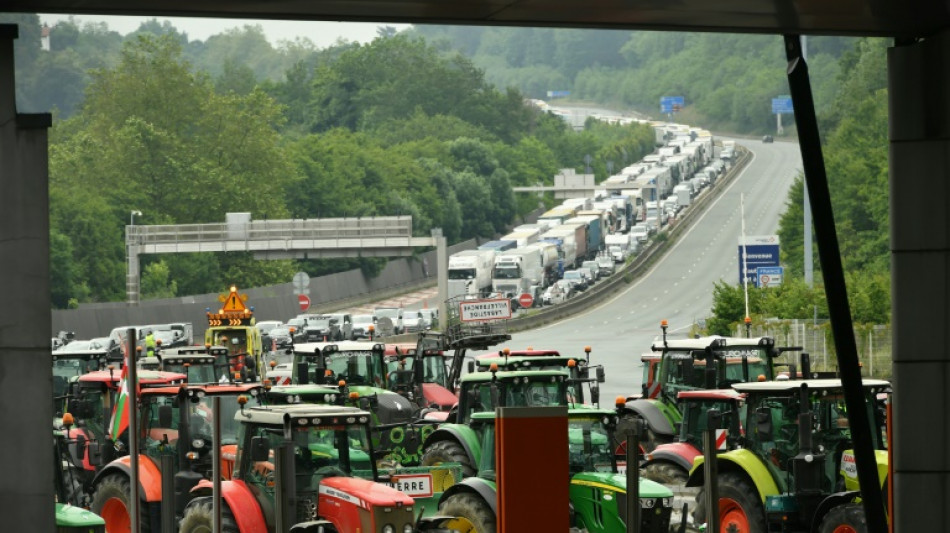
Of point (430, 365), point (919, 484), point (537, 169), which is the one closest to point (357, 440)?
point (919, 484)

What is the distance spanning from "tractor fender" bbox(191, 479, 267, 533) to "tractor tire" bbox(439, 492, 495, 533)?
210 centimetres

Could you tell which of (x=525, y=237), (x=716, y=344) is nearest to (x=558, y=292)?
(x=525, y=237)

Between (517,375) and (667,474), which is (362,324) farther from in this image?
(667,474)

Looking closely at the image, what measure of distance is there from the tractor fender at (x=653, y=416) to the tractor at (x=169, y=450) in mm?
7271

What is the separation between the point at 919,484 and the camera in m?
11.8

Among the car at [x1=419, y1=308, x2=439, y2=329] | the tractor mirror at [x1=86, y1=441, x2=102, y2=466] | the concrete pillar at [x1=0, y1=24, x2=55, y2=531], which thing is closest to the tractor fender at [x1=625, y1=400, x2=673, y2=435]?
the tractor mirror at [x1=86, y1=441, x2=102, y2=466]

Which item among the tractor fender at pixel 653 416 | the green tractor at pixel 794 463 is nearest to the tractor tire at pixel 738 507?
the green tractor at pixel 794 463

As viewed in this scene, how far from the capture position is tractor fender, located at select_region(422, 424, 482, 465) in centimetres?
2186

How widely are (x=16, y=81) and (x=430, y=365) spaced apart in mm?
24421

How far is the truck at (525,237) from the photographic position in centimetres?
10356

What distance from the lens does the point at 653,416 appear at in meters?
26.9

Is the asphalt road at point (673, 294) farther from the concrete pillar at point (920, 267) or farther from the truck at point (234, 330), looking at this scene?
the concrete pillar at point (920, 267)

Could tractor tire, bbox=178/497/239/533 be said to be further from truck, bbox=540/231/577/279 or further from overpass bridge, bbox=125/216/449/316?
truck, bbox=540/231/577/279

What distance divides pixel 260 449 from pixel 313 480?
0.62 meters
